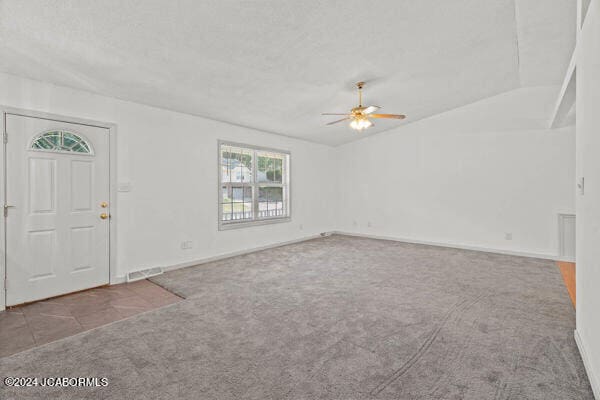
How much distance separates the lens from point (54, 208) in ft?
10.3

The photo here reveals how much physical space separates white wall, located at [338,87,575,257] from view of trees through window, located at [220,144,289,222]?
2.29m

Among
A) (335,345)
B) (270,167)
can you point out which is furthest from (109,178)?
(335,345)

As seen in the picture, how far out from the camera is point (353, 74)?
3.70 meters

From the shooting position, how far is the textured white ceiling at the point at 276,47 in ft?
7.52

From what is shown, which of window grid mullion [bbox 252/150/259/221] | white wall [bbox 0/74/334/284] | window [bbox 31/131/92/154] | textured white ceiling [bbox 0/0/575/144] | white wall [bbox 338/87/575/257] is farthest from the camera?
window grid mullion [bbox 252/150/259/221]

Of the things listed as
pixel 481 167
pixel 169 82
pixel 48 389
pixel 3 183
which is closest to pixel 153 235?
pixel 3 183

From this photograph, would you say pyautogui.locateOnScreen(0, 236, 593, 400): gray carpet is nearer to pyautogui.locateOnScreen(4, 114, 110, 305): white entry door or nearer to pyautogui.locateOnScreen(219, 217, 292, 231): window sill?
pyautogui.locateOnScreen(4, 114, 110, 305): white entry door

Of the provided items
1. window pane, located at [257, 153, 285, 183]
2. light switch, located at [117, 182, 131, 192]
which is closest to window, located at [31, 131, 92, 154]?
light switch, located at [117, 182, 131, 192]

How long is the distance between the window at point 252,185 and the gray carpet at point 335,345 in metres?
1.81

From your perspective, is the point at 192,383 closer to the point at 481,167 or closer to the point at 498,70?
the point at 498,70

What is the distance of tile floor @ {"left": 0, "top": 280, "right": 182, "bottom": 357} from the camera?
2297mm

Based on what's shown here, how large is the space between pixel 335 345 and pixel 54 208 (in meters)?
3.46

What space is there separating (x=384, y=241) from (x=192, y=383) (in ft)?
18.4

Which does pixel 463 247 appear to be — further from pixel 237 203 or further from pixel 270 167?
pixel 237 203
